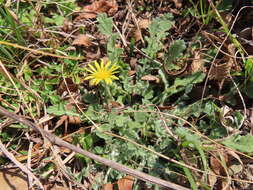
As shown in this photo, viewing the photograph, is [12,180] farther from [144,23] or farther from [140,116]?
[144,23]

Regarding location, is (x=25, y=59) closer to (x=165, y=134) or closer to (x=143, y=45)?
(x=143, y=45)

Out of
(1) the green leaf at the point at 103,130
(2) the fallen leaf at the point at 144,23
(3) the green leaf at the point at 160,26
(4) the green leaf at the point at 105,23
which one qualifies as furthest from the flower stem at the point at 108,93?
(2) the fallen leaf at the point at 144,23

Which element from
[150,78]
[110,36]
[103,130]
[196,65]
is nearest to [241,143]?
[196,65]

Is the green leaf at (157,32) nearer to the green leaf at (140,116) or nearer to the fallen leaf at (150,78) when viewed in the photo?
the fallen leaf at (150,78)

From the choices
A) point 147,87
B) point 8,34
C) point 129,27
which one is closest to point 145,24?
point 129,27

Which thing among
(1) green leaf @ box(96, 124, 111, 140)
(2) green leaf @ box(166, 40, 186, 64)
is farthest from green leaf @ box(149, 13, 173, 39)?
(1) green leaf @ box(96, 124, 111, 140)

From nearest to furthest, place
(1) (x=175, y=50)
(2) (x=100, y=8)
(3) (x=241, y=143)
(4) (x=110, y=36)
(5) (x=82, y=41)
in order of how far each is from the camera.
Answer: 1. (3) (x=241, y=143)
2. (1) (x=175, y=50)
3. (4) (x=110, y=36)
4. (5) (x=82, y=41)
5. (2) (x=100, y=8)

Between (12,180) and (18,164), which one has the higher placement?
(18,164)
